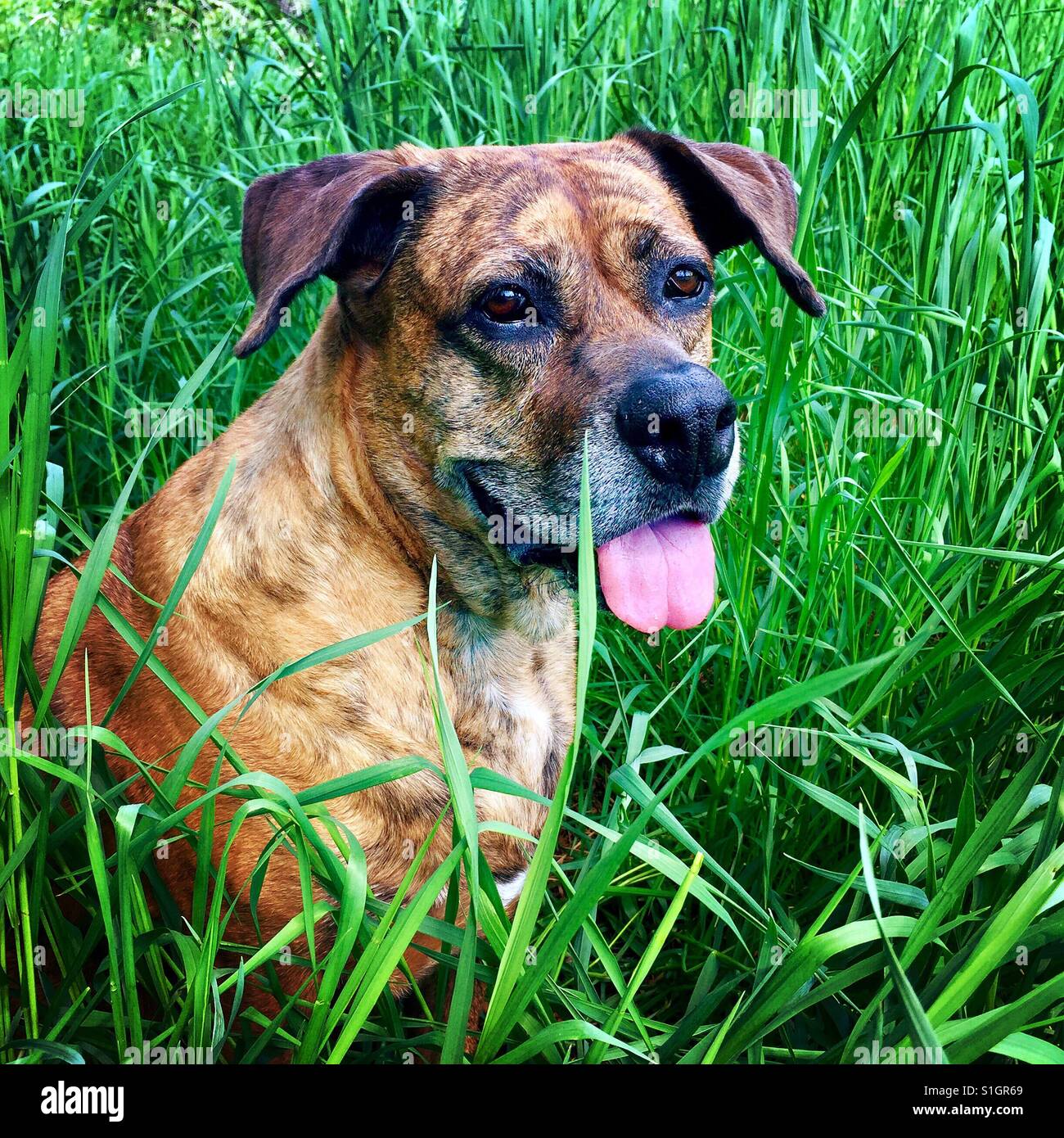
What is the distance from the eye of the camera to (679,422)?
2.20 metres

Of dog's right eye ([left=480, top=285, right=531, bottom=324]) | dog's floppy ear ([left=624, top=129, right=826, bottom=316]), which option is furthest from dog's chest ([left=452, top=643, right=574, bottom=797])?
dog's floppy ear ([left=624, top=129, right=826, bottom=316])

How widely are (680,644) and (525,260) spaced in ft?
3.91

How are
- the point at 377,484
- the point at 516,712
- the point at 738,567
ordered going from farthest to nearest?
the point at 738,567, the point at 516,712, the point at 377,484

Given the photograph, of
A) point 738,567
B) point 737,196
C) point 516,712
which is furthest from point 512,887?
point 737,196

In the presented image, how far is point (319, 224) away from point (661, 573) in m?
1.03

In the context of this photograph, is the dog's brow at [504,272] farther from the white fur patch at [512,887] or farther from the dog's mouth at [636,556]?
the white fur patch at [512,887]

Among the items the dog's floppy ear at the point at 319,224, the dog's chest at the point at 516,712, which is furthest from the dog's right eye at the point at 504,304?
the dog's chest at the point at 516,712

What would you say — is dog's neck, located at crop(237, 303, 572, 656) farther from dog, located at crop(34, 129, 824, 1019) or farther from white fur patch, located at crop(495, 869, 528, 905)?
white fur patch, located at crop(495, 869, 528, 905)

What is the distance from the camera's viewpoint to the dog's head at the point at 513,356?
7.43ft

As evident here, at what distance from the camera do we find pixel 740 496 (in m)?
3.11

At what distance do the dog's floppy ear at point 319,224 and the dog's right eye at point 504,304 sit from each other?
10.7 inches

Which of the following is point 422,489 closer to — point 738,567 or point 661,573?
point 661,573

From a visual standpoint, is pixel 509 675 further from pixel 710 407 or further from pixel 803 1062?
pixel 803 1062
